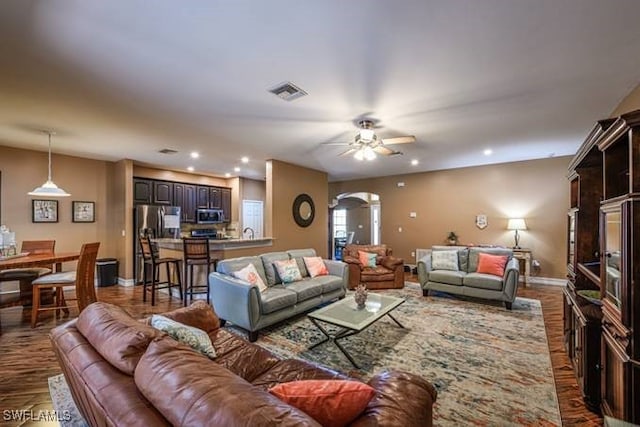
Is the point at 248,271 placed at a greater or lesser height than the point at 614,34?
lesser

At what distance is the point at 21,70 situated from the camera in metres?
2.43

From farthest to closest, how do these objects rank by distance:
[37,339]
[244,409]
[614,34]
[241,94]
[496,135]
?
[496,135]
[37,339]
[241,94]
[614,34]
[244,409]

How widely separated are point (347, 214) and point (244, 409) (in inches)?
422

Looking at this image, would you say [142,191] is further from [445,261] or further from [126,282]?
[445,261]

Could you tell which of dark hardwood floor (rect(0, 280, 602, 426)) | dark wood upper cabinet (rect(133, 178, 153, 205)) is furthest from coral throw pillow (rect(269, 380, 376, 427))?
dark wood upper cabinet (rect(133, 178, 153, 205))

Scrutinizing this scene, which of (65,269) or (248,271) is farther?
(65,269)

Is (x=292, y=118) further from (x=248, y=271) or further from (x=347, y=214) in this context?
(x=347, y=214)

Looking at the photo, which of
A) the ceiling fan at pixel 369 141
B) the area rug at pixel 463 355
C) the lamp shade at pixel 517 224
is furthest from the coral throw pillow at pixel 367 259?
the lamp shade at pixel 517 224

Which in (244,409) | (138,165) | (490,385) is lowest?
(490,385)

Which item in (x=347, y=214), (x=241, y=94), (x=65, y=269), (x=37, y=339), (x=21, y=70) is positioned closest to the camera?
(x=21, y=70)

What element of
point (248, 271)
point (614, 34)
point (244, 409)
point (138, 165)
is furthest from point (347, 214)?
point (244, 409)

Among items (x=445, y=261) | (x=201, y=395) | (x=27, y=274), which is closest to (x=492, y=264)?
(x=445, y=261)

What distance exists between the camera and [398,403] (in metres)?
1.20

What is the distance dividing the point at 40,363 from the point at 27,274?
1965 millimetres
